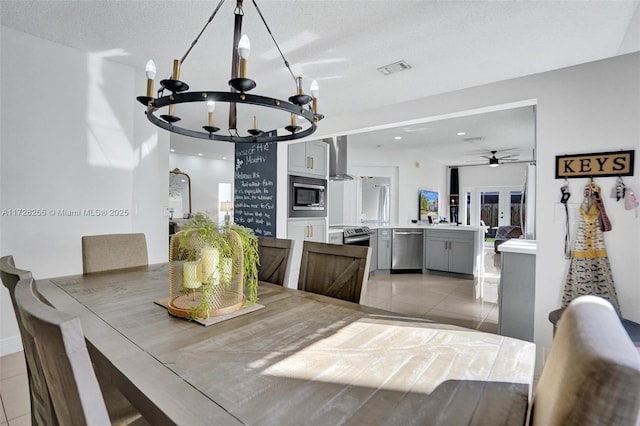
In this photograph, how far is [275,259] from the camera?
213cm

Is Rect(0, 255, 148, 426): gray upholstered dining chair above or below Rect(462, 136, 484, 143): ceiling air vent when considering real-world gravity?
below

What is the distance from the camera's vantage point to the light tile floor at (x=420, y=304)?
6.31 ft

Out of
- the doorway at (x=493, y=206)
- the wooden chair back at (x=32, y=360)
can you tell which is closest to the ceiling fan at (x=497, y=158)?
the doorway at (x=493, y=206)

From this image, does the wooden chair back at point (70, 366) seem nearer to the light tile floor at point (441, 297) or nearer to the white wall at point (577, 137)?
the white wall at point (577, 137)

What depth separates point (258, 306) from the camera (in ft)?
4.76

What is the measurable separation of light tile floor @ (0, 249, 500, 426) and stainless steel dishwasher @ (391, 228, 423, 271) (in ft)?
0.73

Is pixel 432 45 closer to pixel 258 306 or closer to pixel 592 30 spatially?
pixel 592 30

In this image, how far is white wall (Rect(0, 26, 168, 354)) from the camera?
243cm

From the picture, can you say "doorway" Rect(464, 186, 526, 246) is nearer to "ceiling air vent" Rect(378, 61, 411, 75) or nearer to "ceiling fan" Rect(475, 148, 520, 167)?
"ceiling fan" Rect(475, 148, 520, 167)

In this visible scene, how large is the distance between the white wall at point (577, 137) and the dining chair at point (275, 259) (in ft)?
6.65

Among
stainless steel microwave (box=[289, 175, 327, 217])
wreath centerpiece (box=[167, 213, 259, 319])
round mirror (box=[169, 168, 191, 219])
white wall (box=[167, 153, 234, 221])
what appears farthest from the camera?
white wall (box=[167, 153, 234, 221])

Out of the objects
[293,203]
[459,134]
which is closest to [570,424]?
[293,203]

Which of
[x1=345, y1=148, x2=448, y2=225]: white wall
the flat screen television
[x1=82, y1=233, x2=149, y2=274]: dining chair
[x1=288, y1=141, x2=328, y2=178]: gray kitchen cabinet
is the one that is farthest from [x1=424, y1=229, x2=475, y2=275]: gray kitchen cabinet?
[x1=82, y1=233, x2=149, y2=274]: dining chair

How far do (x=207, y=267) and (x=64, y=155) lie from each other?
2.27 m
